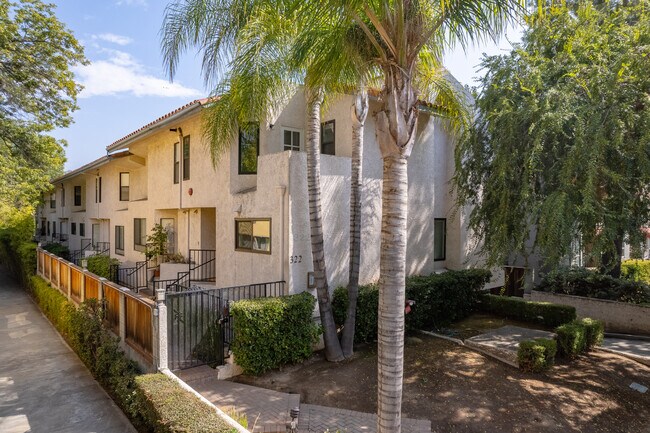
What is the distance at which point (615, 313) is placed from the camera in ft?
43.4

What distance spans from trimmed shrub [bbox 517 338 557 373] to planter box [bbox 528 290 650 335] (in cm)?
626

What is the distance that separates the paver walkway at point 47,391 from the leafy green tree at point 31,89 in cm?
878

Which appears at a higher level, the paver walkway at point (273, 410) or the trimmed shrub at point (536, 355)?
the trimmed shrub at point (536, 355)

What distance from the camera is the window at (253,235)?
10.5 meters

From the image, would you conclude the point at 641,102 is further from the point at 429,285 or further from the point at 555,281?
the point at 555,281

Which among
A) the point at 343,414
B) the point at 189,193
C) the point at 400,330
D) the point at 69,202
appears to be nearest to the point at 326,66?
the point at 400,330

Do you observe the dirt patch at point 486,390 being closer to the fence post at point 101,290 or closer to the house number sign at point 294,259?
the house number sign at point 294,259

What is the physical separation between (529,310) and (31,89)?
2263cm

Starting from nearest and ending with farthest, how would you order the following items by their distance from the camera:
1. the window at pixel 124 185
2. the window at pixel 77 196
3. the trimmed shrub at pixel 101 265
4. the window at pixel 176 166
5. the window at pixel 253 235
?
the window at pixel 253 235, the window at pixel 176 166, the trimmed shrub at pixel 101 265, the window at pixel 124 185, the window at pixel 77 196

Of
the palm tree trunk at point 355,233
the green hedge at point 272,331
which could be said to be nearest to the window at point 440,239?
the palm tree trunk at point 355,233

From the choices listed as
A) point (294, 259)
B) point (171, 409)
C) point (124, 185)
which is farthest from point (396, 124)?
point (124, 185)

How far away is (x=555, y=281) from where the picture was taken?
49.9 feet

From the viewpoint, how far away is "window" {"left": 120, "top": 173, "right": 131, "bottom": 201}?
22156 millimetres

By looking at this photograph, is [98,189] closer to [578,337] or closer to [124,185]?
A: [124,185]
